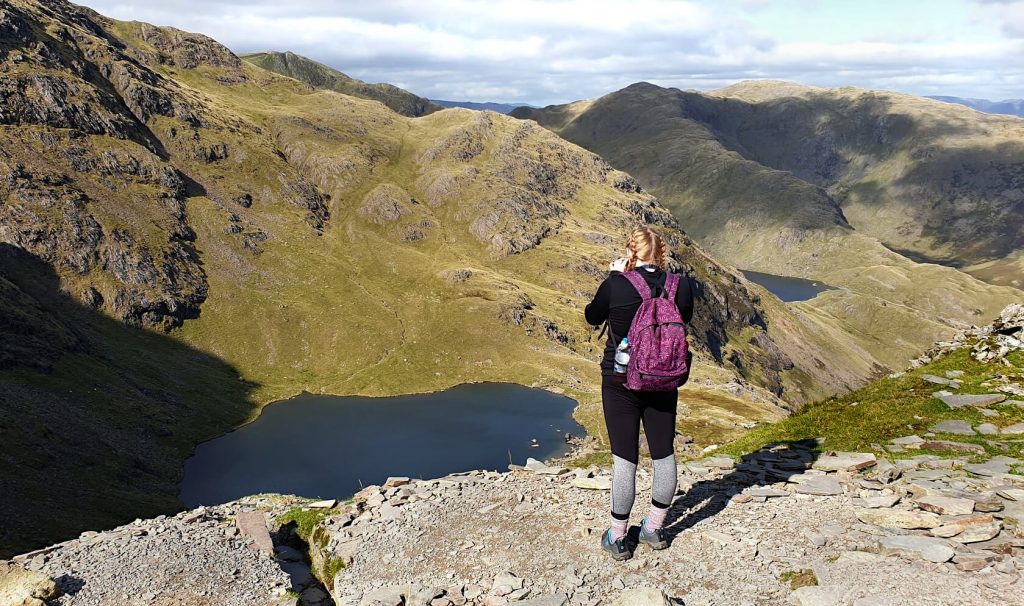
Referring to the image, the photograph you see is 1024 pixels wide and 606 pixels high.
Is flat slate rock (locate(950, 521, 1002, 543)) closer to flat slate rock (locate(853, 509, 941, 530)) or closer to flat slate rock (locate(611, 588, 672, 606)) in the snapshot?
flat slate rock (locate(853, 509, 941, 530))

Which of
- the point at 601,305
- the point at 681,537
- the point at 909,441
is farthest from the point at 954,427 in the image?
the point at 601,305

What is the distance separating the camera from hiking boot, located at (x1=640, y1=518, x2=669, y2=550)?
1368 cm

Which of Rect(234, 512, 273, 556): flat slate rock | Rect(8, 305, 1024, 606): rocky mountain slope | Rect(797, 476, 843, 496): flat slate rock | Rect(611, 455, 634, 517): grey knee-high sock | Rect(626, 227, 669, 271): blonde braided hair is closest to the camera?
Rect(8, 305, 1024, 606): rocky mountain slope

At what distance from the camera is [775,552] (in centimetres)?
1322

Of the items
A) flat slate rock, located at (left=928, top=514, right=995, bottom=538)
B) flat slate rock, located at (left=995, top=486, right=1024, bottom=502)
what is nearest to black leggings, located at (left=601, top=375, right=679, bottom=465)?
flat slate rock, located at (left=928, top=514, right=995, bottom=538)

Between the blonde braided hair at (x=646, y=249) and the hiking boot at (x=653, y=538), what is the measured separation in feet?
19.3

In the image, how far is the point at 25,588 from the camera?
559 inches

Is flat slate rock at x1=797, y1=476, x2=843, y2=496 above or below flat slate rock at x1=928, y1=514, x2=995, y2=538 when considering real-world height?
below

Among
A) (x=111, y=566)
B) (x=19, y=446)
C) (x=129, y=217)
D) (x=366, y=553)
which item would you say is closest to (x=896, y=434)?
(x=366, y=553)

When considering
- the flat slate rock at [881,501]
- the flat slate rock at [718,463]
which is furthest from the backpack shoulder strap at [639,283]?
the flat slate rock at [718,463]

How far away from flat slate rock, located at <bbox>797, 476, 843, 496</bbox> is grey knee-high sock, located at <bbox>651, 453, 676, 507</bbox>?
4.91 m

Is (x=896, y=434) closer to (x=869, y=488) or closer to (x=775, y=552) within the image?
(x=869, y=488)

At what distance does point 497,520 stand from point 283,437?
471 feet

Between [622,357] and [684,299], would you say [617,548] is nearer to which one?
[622,357]
